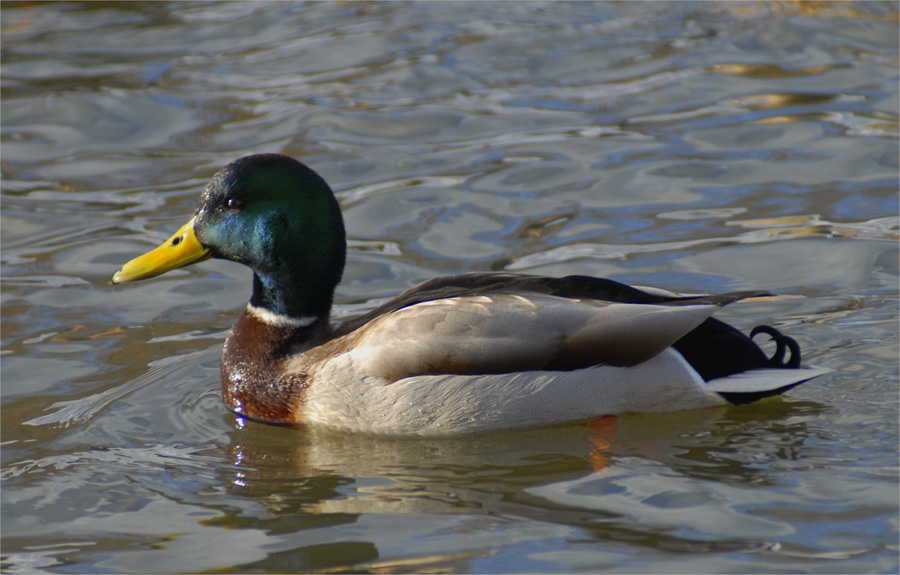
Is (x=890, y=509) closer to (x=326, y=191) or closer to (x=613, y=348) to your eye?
(x=613, y=348)

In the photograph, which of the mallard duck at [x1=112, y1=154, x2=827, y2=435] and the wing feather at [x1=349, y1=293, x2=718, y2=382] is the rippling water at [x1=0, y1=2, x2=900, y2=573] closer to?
the mallard duck at [x1=112, y1=154, x2=827, y2=435]

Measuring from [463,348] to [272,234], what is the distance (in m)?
1.13

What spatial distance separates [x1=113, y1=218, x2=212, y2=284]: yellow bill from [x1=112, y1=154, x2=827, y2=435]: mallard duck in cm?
1

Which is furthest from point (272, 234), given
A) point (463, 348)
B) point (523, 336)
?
point (523, 336)

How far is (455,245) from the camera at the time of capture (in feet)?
24.5

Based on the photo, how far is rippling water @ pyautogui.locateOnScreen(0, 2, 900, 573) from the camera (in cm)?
418

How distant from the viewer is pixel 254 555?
4.07 metres

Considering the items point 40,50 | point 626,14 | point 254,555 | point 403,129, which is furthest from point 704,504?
point 40,50

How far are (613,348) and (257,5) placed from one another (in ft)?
30.5

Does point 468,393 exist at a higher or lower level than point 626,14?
lower

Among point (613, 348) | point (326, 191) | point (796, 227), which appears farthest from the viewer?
point (796, 227)

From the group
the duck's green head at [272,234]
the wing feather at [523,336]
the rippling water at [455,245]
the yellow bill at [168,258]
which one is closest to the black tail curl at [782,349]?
the rippling water at [455,245]

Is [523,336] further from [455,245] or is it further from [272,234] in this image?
[455,245]

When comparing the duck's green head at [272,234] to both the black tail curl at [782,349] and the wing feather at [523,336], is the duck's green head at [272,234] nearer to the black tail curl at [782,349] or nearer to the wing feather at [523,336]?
the wing feather at [523,336]
